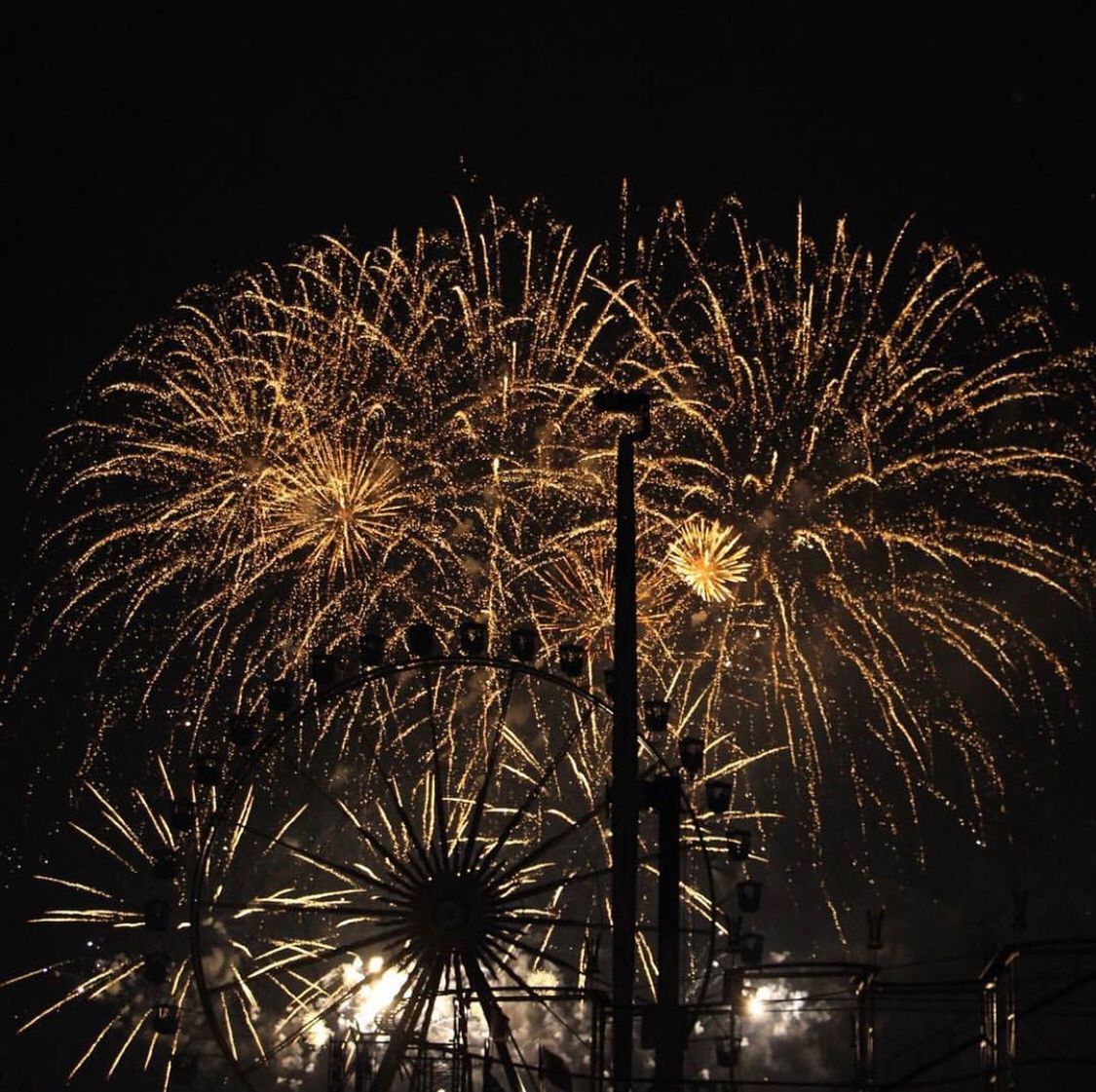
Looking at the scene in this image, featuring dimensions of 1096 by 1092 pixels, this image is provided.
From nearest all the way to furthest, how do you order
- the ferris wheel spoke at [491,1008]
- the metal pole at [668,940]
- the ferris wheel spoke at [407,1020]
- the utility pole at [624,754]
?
the metal pole at [668,940] → the utility pole at [624,754] → the ferris wheel spoke at [491,1008] → the ferris wheel spoke at [407,1020]

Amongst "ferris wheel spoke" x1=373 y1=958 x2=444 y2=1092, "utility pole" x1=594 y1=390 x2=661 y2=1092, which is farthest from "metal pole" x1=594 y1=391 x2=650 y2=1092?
"ferris wheel spoke" x1=373 y1=958 x2=444 y2=1092

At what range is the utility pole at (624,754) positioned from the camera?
2562 centimetres

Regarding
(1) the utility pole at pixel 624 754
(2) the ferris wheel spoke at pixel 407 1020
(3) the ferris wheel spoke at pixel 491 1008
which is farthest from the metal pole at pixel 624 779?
(2) the ferris wheel spoke at pixel 407 1020

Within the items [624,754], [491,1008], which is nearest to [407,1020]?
[491,1008]

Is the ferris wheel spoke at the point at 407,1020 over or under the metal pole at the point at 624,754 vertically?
under

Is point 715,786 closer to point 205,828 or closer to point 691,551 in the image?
point 691,551

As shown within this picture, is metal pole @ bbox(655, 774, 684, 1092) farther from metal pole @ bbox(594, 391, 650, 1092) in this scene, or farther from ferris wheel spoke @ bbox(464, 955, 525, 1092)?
ferris wheel spoke @ bbox(464, 955, 525, 1092)

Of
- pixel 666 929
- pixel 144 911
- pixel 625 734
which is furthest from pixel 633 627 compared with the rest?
pixel 144 911

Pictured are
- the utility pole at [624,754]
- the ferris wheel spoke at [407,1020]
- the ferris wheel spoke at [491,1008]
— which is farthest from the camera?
the ferris wheel spoke at [407,1020]

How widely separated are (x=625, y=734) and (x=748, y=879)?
498 centimetres

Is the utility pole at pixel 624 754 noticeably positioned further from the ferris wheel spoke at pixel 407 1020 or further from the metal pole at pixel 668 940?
the ferris wheel spoke at pixel 407 1020

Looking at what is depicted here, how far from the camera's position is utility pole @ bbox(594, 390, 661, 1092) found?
84.1 ft

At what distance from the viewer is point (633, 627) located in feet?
90.3

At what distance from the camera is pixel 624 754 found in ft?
87.9
